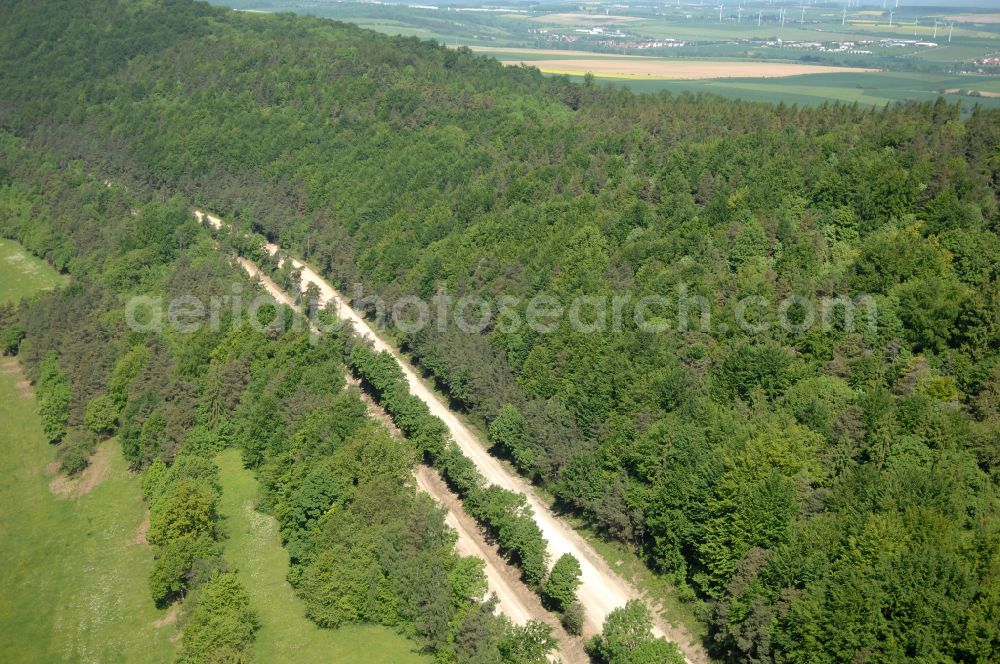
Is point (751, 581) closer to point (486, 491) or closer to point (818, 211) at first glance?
point (486, 491)

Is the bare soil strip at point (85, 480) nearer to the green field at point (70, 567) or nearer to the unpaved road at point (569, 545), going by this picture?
the green field at point (70, 567)

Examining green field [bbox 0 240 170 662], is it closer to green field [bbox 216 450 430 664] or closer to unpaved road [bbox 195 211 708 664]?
green field [bbox 216 450 430 664]

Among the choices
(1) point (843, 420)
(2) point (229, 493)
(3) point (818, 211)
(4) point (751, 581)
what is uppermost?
(3) point (818, 211)

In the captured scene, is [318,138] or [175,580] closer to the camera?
[175,580]

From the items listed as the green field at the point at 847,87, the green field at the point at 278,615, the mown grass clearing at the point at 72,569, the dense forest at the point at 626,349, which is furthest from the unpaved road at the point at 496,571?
the green field at the point at 847,87

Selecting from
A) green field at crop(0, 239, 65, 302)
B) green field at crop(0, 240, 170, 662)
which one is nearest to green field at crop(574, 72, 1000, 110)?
green field at crop(0, 239, 65, 302)

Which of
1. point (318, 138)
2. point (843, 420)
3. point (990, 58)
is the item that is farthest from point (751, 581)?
point (990, 58)

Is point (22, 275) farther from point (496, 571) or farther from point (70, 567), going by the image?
point (496, 571)

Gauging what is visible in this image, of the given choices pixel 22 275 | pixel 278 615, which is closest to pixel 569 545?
pixel 278 615
